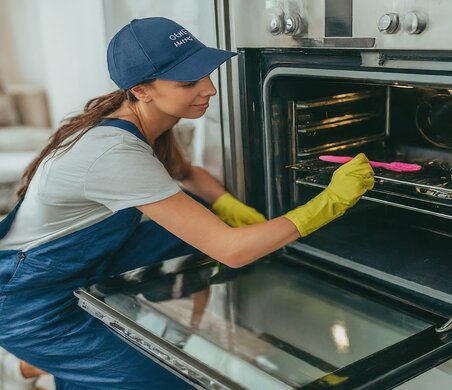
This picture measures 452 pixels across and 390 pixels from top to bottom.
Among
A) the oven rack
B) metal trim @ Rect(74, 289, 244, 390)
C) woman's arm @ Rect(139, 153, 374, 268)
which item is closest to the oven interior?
the oven rack

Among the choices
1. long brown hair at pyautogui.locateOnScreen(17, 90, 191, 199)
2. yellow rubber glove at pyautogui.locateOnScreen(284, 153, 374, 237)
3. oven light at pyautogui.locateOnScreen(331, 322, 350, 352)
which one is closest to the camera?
oven light at pyautogui.locateOnScreen(331, 322, 350, 352)

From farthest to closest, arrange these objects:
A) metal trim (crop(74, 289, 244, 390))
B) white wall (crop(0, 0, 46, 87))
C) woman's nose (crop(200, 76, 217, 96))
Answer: white wall (crop(0, 0, 46, 87)), woman's nose (crop(200, 76, 217, 96)), metal trim (crop(74, 289, 244, 390))

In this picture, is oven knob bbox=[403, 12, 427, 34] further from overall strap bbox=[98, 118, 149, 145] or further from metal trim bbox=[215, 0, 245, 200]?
overall strap bbox=[98, 118, 149, 145]

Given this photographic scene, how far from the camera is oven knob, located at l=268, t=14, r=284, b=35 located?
1423mm

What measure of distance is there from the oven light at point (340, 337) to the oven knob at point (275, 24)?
63 centimetres

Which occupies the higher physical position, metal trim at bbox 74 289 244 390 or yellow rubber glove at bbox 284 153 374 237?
yellow rubber glove at bbox 284 153 374 237

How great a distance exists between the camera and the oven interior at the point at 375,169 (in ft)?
4.73

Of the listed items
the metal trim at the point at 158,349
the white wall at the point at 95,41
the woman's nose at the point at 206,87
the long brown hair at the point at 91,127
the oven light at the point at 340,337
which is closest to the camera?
the metal trim at the point at 158,349

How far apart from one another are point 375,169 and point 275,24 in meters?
0.41

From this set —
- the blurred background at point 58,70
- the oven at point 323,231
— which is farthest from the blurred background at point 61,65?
the oven at point 323,231

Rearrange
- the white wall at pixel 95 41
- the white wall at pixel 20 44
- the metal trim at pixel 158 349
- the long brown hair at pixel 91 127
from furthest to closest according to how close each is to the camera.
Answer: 1. the white wall at pixel 20 44
2. the white wall at pixel 95 41
3. the long brown hair at pixel 91 127
4. the metal trim at pixel 158 349

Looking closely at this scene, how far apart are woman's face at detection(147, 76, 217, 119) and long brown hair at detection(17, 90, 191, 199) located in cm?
11

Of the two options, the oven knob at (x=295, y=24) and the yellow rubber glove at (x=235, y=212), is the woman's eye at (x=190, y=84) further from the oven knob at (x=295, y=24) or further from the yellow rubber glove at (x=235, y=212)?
the yellow rubber glove at (x=235, y=212)

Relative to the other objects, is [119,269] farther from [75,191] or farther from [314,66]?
[314,66]
